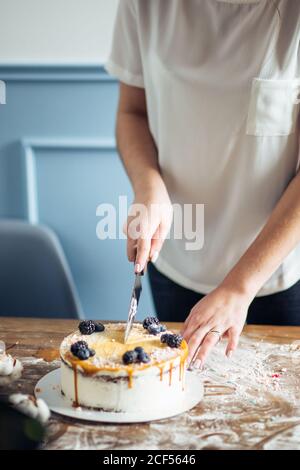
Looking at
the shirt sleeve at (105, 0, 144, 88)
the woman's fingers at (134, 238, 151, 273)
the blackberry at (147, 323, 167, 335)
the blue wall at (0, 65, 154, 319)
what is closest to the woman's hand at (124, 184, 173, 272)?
the woman's fingers at (134, 238, 151, 273)

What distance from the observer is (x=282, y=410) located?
3.64 ft

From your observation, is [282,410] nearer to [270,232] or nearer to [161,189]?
[270,232]

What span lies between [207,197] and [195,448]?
668mm

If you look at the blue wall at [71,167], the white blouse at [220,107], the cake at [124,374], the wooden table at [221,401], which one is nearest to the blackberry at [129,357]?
the cake at [124,374]

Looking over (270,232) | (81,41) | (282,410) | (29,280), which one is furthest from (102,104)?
(282,410)

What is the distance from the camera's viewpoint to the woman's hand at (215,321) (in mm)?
1142

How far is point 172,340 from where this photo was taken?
1.14 metres

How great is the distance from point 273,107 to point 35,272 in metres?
1.08

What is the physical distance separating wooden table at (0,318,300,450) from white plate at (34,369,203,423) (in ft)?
0.03

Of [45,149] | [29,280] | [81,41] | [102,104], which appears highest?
[81,41]

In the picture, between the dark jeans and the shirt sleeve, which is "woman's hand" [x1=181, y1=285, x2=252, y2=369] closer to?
the dark jeans

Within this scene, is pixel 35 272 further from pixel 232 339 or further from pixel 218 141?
pixel 232 339

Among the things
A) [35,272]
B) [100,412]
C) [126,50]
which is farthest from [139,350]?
[35,272]

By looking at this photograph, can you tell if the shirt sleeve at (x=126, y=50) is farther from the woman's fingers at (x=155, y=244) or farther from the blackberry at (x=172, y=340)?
the blackberry at (x=172, y=340)
